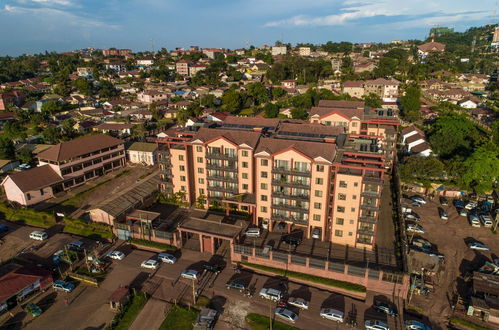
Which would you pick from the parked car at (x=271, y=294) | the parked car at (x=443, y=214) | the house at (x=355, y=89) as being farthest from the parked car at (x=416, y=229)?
the house at (x=355, y=89)

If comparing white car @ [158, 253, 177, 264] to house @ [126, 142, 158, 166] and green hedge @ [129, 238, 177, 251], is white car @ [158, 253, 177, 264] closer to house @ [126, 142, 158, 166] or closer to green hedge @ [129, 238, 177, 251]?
green hedge @ [129, 238, 177, 251]

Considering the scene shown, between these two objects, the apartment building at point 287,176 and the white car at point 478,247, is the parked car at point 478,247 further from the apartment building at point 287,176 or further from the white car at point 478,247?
the apartment building at point 287,176

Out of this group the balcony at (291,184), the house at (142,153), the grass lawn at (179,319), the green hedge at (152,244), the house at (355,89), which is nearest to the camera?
the grass lawn at (179,319)

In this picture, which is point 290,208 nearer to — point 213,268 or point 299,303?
point 213,268

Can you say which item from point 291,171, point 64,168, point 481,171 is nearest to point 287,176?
point 291,171

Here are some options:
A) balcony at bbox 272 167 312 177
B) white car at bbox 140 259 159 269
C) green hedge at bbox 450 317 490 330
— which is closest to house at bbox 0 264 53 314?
white car at bbox 140 259 159 269

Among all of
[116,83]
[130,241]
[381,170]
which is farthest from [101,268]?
[116,83]

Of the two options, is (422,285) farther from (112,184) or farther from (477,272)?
(112,184)
